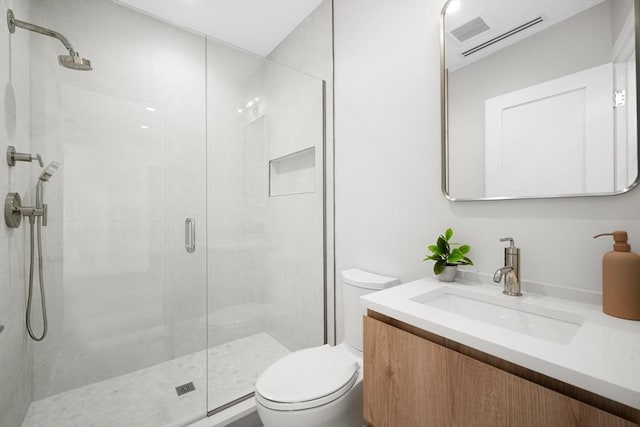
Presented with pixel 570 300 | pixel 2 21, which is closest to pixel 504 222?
pixel 570 300

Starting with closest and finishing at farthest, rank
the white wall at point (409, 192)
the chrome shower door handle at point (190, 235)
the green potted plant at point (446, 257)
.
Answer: the white wall at point (409, 192) < the green potted plant at point (446, 257) < the chrome shower door handle at point (190, 235)

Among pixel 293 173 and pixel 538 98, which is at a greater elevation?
pixel 538 98

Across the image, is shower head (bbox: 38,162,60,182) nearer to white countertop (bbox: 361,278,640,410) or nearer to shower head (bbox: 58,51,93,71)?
shower head (bbox: 58,51,93,71)

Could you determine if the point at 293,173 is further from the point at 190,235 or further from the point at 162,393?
the point at 162,393

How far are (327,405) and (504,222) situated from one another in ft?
3.20

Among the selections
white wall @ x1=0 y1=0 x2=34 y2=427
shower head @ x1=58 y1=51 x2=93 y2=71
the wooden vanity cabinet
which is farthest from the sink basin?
shower head @ x1=58 y1=51 x2=93 y2=71

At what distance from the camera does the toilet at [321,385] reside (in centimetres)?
102

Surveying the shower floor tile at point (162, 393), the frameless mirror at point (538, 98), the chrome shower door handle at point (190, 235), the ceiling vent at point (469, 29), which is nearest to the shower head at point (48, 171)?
the chrome shower door handle at point (190, 235)

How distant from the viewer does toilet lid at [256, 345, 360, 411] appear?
1037mm

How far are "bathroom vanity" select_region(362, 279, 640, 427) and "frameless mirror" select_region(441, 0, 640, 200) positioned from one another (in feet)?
1.39

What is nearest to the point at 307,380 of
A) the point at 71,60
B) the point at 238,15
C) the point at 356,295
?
the point at 356,295

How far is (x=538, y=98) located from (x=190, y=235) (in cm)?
178

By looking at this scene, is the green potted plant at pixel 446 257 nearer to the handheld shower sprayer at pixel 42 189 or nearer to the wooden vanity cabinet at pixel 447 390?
the wooden vanity cabinet at pixel 447 390

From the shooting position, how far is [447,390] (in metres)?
0.74
